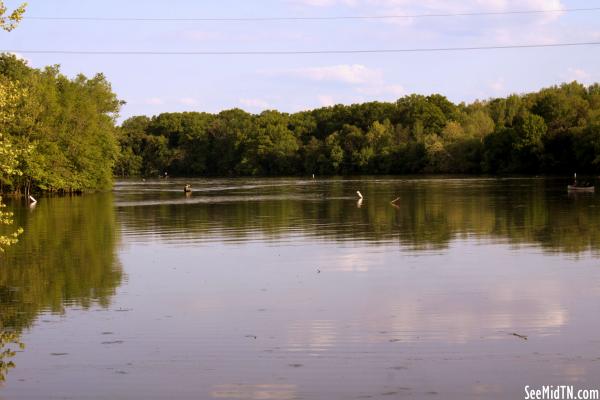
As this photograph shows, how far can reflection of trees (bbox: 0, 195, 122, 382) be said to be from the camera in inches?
639

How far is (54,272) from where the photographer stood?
21328 mm

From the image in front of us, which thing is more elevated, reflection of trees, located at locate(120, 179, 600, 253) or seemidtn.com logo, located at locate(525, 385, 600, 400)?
reflection of trees, located at locate(120, 179, 600, 253)

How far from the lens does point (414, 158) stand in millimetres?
140125

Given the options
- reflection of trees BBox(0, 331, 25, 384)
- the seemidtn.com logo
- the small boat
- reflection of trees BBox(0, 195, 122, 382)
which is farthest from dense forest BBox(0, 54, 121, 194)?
the seemidtn.com logo

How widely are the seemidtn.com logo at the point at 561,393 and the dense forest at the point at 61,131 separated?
2327 inches

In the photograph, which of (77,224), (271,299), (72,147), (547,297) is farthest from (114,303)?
(72,147)

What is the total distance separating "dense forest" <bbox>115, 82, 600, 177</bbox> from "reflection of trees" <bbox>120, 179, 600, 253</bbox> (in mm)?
55521

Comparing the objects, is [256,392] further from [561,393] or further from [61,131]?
[61,131]

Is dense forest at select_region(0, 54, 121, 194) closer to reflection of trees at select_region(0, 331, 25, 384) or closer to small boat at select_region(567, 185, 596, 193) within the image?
small boat at select_region(567, 185, 596, 193)

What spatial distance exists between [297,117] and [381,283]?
152 metres

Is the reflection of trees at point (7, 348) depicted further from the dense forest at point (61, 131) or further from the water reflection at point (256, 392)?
the dense forest at point (61, 131)

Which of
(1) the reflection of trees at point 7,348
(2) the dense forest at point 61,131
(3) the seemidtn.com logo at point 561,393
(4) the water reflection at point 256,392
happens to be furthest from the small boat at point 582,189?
(4) the water reflection at point 256,392

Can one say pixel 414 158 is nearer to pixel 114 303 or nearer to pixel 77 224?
pixel 77 224

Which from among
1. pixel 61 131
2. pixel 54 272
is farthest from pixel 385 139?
pixel 54 272
